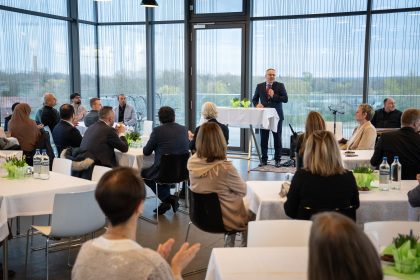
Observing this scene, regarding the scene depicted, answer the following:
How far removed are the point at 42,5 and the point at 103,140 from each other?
603cm

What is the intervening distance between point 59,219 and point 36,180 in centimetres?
97

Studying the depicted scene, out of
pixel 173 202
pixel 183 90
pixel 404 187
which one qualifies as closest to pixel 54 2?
pixel 183 90

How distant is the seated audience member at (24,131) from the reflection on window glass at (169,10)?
6.04 metres

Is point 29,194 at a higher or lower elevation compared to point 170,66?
lower

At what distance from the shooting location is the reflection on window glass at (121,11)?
41.4 feet

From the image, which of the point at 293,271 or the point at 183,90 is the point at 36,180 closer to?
the point at 293,271

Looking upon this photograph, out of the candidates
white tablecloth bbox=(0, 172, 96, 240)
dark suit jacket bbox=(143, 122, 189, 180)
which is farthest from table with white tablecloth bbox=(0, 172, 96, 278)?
dark suit jacket bbox=(143, 122, 189, 180)

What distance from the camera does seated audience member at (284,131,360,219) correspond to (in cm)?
348

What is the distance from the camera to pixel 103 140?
20.7 ft

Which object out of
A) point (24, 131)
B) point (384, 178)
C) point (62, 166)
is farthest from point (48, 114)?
point (384, 178)

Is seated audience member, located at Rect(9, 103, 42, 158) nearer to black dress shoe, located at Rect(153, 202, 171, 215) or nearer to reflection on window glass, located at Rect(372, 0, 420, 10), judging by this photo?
black dress shoe, located at Rect(153, 202, 171, 215)

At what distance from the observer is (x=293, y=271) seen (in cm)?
251

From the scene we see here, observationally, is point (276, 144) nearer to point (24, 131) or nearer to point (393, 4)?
point (393, 4)

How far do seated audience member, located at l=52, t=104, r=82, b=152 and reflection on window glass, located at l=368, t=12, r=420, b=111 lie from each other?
683 cm
